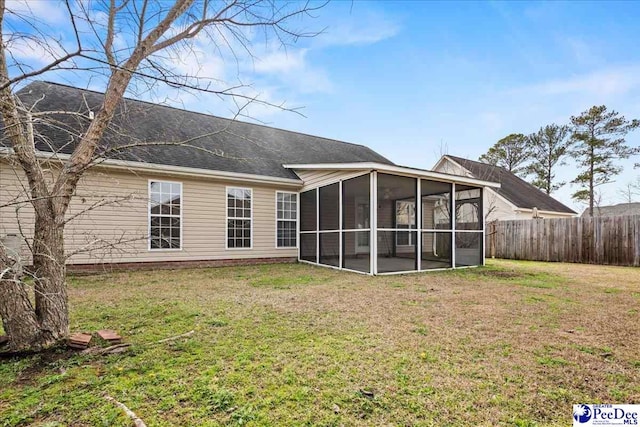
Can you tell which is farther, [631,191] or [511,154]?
[511,154]

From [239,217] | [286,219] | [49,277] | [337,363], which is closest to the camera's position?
[337,363]

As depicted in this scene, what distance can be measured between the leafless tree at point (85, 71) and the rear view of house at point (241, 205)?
3601 millimetres

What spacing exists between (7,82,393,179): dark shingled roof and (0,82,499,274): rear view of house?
0.17ft

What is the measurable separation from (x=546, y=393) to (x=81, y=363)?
3.53 metres

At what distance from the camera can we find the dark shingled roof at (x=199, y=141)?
794 cm

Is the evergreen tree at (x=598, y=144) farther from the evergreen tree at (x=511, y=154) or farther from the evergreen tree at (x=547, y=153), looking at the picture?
the evergreen tree at (x=511, y=154)

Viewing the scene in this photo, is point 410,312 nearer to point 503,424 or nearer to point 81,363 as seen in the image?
point 503,424

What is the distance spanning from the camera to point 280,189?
33.5ft

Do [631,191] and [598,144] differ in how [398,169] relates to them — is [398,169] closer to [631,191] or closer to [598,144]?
[598,144]

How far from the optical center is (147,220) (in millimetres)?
8195

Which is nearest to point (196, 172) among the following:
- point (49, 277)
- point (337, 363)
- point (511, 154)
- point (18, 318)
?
point (49, 277)

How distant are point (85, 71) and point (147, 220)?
6924 millimetres

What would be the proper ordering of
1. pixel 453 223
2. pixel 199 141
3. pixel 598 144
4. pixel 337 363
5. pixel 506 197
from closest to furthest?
pixel 337 363 < pixel 453 223 < pixel 199 141 < pixel 506 197 < pixel 598 144

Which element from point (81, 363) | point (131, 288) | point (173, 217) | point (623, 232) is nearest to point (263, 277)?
point (131, 288)
